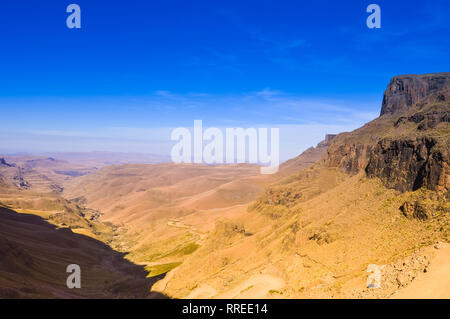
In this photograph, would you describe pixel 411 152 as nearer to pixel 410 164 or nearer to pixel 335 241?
pixel 410 164

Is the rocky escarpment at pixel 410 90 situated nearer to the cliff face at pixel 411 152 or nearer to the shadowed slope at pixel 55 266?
the cliff face at pixel 411 152

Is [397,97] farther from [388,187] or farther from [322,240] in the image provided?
[322,240]

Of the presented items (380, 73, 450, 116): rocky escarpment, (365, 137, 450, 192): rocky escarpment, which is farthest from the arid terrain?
(380, 73, 450, 116): rocky escarpment

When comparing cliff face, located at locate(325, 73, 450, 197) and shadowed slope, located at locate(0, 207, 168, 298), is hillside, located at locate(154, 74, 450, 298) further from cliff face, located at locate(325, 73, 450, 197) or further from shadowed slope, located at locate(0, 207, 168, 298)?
shadowed slope, located at locate(0, 207, 168, 298)

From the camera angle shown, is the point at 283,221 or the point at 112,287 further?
the point at 112,287

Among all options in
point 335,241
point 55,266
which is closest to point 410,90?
point 335,241

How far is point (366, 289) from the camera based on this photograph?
111 feet

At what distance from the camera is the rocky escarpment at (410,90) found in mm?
112781

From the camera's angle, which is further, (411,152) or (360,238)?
(411,152)

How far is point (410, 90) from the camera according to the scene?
11644 cm

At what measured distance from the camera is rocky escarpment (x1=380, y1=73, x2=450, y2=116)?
370 feet
